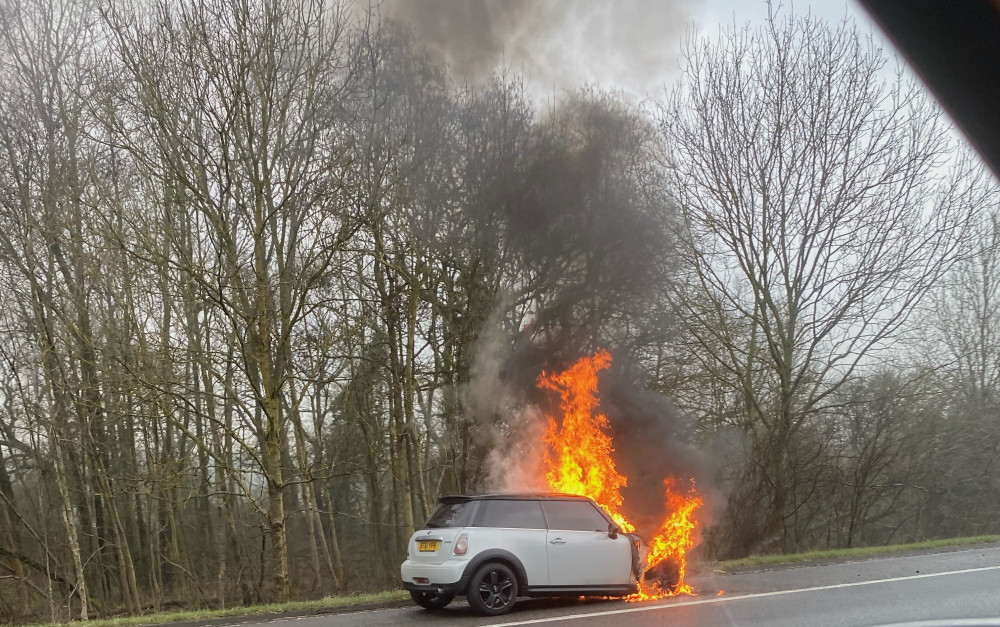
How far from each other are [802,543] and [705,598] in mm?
15312

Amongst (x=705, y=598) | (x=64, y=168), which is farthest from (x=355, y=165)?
(x=705, y=598)

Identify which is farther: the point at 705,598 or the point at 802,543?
the point at 802,543

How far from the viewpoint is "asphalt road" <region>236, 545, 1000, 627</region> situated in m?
8.01

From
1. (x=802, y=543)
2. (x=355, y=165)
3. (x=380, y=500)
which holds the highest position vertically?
(x=355, y=165)

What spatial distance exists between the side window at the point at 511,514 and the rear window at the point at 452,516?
0.17 meters

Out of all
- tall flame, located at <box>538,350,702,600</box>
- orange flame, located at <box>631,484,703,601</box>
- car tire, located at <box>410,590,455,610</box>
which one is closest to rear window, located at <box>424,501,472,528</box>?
car tire, located at <box>410,590,455,610</box>

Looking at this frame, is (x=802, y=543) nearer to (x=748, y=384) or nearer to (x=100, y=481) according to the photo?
(x=748, y=384)

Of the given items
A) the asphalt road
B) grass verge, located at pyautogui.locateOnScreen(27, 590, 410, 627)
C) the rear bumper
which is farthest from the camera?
grass verge, located at pyautogui.locateOnScreen(27, 590, 410, 627)

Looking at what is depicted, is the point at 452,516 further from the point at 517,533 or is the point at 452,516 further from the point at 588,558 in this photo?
the point at 588,558

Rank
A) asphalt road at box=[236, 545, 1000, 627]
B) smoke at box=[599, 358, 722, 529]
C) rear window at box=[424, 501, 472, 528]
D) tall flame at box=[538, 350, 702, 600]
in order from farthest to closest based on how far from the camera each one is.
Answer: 1. smoke at box=[599, 358, 722, 529]
2. tall flame at box=[538, 350, 702, 600]
3. rear window at box=[424, 501, 472, 528]
4. asphalt road at box=[236, 545, 1000, 627]

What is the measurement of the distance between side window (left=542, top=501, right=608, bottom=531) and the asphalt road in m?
0.96

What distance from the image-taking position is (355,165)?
1436cm

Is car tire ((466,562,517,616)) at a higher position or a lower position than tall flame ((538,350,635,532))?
lower

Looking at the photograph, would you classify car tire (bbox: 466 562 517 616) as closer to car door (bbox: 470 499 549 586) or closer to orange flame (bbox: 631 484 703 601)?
car door (bbox: 470 499 549 586)
